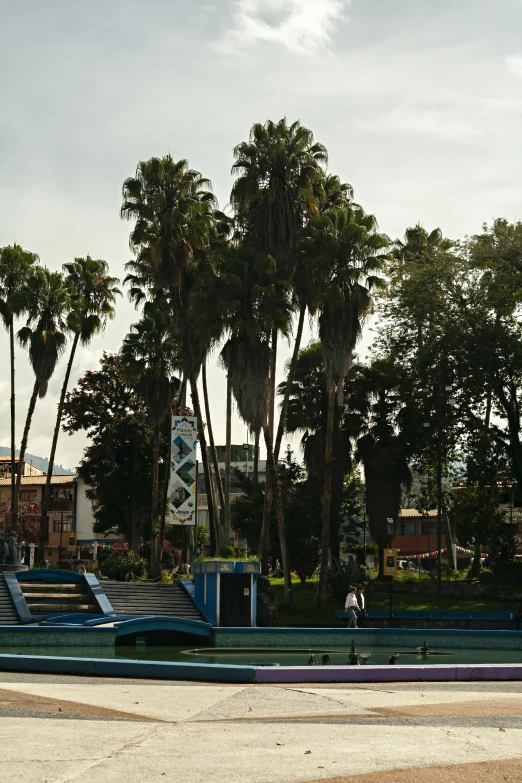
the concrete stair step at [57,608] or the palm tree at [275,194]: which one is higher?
the palm tree at [275,194]

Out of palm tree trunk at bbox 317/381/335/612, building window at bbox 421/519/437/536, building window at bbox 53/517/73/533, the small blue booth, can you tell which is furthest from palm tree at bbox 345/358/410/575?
building window at bbox 53/517/73/533

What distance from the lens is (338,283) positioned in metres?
40.5

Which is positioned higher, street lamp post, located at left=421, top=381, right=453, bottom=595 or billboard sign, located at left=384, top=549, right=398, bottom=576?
street lamp post, located at left=421, top=381, right=453, bottom=595

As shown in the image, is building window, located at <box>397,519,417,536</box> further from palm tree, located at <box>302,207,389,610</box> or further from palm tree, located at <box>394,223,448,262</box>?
palm tree, located at <box>302,207,389,610</box>

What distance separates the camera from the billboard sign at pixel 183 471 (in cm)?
3903

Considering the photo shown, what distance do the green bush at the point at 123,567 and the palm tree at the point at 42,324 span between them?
1100cm

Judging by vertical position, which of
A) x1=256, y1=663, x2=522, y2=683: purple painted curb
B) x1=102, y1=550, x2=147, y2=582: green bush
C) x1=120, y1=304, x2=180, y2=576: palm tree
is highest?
x1=120, y1=304, x2=180, y2=576: palm tree

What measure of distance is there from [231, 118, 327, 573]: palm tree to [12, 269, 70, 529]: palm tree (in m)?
15.5

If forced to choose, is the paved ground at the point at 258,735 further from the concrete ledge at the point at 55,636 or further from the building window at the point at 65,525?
the building window at the point at 65,525

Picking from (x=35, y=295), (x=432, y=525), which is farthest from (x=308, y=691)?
(x=432, y=525)

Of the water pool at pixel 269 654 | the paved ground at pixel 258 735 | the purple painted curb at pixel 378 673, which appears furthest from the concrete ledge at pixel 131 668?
the water pool at pixel 269 654

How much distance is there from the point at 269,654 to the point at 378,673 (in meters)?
9.94

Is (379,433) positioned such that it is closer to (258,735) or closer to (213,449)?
(213,449)

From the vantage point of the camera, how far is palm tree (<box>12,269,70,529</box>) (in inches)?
2080
